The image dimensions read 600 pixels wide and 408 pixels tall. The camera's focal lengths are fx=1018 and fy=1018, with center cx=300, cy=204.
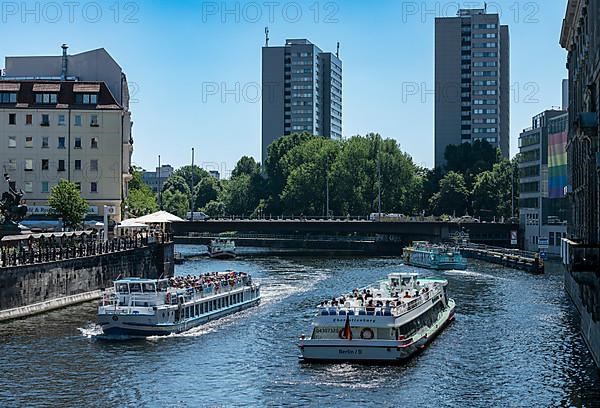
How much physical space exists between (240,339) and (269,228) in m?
94.0

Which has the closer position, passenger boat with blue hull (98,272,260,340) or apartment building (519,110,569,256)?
passenger boat with blue hull (98,272,260,340)

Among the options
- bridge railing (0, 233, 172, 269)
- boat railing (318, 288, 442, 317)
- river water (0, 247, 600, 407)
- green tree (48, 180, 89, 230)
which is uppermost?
green tree (48, 180, 89, 230)

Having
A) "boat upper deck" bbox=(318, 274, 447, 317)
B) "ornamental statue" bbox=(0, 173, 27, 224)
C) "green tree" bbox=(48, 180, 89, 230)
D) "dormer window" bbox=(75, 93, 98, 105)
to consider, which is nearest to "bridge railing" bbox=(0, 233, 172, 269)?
"ornamental statue" bbox=(0, 173, 27, 224)

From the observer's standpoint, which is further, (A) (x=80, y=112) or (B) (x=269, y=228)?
(B) (x=269, y=228)

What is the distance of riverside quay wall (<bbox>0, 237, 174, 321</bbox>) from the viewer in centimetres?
7106

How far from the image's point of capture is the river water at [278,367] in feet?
155

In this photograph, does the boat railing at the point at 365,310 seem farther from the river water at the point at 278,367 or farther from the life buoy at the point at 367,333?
the river water at the point at 278,367

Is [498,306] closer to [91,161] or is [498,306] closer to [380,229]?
[91,161]

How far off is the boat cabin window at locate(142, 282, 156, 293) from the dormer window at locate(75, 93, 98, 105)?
202ft

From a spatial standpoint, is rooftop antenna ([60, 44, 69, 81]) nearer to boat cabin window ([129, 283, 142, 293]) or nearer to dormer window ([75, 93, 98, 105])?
dormer window ([75, 93, 98, 105])

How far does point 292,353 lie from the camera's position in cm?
5881

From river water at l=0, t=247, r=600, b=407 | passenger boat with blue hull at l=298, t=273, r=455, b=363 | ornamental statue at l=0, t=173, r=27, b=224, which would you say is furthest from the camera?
ornamental statue at l=0, t=173, r=27, b=224

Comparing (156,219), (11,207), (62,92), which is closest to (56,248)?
(11,207)

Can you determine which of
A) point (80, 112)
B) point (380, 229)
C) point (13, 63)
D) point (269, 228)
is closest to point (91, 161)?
point (80, 112)
